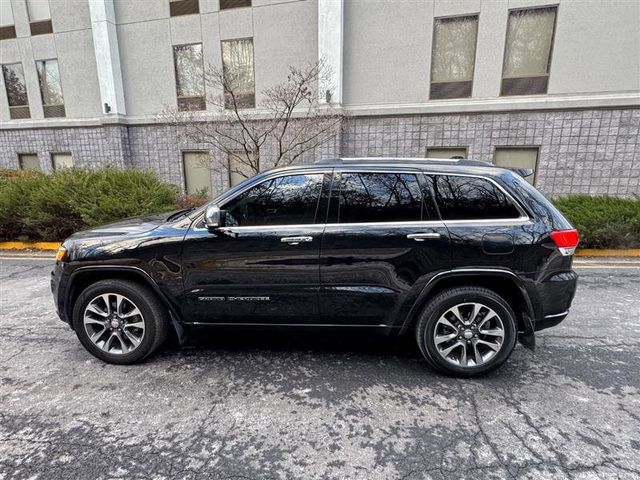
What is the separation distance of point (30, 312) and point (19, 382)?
195 cm

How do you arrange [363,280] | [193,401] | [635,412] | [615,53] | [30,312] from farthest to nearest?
[615,53] < [30,312] < [363,280] < [193,401] < [635,412]

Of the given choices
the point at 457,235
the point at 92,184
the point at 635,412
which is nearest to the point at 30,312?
the point at 92,184

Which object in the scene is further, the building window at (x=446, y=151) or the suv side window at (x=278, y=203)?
the building window at (x=446, y=151)

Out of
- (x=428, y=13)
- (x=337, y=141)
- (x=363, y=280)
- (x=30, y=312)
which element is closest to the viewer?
(x=363, y=280)

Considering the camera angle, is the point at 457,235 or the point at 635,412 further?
the point at 457,235

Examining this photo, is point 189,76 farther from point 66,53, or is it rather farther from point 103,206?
point 103,206

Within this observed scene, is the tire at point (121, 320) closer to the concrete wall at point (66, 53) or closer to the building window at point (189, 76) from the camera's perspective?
the building window at point (189, 76)

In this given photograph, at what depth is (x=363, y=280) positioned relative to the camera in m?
2.97

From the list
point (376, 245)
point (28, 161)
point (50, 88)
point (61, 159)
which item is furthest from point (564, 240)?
point (28, 161)

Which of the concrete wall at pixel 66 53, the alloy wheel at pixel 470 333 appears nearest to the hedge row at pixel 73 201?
the alloy wheel at pixel 470 333

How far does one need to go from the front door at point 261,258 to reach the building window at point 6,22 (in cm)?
1772

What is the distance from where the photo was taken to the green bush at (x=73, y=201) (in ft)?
24.3

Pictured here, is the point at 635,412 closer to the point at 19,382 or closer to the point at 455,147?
the point at 19,382

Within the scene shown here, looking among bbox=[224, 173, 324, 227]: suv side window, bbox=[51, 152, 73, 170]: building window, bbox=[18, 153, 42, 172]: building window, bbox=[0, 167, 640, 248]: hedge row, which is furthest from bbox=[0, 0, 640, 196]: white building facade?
bbox=[224, 173, 324, 227]: suv side window
